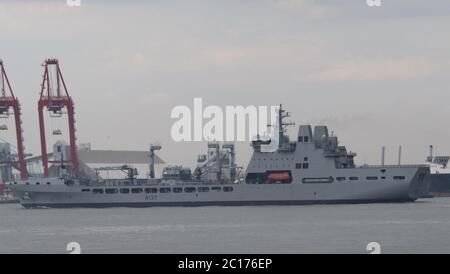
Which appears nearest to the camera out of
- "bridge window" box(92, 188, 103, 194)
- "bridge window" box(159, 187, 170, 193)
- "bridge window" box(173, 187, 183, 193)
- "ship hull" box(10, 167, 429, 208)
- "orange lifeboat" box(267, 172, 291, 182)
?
"ship hull" box(10, 167, 429, 208)

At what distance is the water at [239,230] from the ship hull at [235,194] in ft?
6.26

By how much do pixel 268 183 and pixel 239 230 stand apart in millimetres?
26984

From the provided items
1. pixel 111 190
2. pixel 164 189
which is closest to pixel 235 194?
pixel 164 189

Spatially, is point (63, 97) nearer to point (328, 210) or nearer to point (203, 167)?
point (203, 167)

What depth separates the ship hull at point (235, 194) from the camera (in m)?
76.2

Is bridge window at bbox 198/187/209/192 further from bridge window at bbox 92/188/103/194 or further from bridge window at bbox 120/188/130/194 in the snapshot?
bridge window at bbox 92/188/103/194

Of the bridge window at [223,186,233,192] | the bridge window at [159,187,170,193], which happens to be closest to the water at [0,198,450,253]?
the bridge window at [223,186,233,192]

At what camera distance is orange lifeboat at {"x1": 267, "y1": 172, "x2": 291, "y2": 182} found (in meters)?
78.0

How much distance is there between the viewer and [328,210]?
6919 centimetres

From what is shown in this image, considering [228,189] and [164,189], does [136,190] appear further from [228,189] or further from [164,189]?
[228,189]

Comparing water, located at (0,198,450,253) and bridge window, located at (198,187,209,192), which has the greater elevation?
bridge window, located at (198,187,209,192)

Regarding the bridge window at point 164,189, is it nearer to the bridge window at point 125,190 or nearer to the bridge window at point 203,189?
the bridge window at point 203,189

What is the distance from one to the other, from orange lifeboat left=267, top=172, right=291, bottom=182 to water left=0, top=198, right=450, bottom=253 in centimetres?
368
